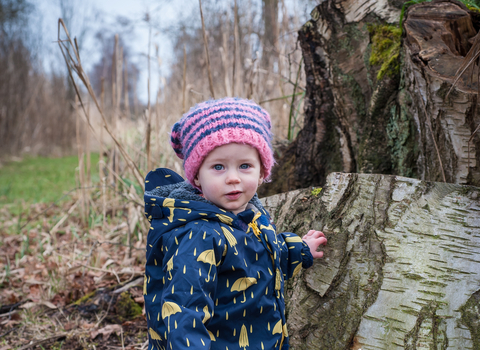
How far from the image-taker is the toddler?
113 centimetres

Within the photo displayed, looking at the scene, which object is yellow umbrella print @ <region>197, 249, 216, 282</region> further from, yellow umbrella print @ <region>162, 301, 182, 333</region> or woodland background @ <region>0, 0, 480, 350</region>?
woodland background @ <region>0, 0, 480, 350</region>

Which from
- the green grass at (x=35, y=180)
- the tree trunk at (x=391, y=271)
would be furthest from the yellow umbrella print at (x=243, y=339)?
the green grass at (x=35, y=180)

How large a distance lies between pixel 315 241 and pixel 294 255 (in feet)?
0.32

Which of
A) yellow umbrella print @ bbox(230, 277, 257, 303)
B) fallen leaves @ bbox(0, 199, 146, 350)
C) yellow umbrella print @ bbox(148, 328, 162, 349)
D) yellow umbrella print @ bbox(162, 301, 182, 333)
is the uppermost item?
yellow umbrella print @ bbox(230, 277, 257, 303)

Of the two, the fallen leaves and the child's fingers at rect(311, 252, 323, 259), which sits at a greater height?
the child's fingers at rect(311, 252, 323, 259)

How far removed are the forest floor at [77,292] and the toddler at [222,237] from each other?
35.2 inches

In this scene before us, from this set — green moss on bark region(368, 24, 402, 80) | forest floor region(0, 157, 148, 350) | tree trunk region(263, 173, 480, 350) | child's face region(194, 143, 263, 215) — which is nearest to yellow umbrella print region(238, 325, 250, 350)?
tree trunk region(263, 173, 480, 350)

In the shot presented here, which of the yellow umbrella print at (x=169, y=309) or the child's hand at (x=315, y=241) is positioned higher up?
the child's hand at (x=315, y=241)

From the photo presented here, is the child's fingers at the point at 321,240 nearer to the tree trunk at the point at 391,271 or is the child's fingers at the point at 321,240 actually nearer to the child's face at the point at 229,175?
the tree trunk at the point at 391,271

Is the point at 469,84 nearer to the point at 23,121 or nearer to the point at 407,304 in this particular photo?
the point at 407,304

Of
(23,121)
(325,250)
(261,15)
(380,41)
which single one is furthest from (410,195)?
(23,121)

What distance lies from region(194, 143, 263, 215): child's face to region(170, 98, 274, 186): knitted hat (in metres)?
0.02

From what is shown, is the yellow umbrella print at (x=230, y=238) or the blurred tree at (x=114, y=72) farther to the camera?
the blurred tree at (x=114, y=72)

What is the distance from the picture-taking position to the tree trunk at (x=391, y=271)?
1179 millimetres
